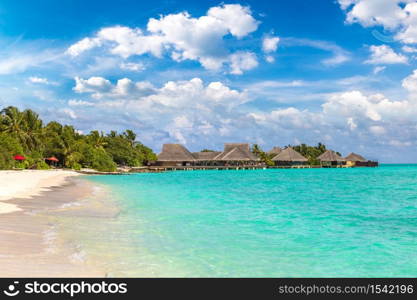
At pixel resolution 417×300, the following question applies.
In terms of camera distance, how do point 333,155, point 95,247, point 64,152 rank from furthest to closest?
1. point 333,155
2. point 64,152
3. point 95,247

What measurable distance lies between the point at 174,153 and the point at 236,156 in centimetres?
1340

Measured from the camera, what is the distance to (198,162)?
80.5 meters

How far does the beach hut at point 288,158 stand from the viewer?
290 feet

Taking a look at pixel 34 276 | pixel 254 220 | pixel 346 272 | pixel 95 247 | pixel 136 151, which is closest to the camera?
pixel 34 276

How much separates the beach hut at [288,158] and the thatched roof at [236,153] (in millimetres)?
10659

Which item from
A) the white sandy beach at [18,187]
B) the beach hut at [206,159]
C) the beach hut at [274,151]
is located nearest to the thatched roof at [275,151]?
the beach hut at [274,151]

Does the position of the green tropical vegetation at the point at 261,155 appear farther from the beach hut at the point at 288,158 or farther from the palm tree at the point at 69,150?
the palm tree at the point at 69,150

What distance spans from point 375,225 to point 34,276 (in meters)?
8.77

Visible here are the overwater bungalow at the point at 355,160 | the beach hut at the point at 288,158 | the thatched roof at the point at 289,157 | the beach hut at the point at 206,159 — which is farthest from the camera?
the overwater bungalow at the point at 355,160

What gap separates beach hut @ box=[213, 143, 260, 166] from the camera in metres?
78.3

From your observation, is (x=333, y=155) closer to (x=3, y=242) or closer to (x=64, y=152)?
(x=64, y=152)

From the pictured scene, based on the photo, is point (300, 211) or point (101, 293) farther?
point (300, 211)

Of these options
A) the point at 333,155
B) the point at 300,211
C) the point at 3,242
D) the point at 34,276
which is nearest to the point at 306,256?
the point at 34,276

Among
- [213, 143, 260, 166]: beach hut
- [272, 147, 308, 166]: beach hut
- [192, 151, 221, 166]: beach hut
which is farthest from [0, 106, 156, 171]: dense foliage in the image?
[272, 147, 308, 166]: beach hut
